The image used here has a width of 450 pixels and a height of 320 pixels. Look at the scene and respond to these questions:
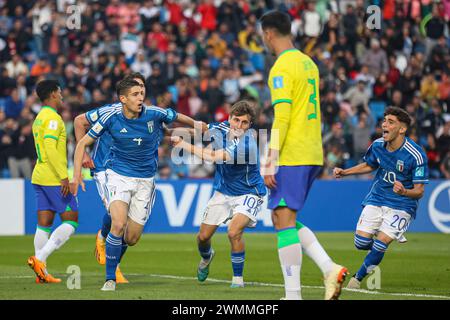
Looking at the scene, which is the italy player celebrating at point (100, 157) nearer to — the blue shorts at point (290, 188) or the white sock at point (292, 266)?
the blue shorts at point (290, 188)

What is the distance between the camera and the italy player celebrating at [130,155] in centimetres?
1114

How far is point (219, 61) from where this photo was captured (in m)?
26.0

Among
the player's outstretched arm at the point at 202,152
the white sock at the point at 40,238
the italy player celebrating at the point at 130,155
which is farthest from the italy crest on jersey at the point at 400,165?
the white sock at the point at 40,238

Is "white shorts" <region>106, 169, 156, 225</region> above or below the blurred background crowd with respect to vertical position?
below

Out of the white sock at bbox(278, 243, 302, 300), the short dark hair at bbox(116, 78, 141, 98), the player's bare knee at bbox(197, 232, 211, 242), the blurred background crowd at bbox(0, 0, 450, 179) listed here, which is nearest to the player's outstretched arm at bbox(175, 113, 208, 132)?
the short dark hair at bbox(116, 78, 141, 98)

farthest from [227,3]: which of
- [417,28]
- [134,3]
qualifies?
[417,28]

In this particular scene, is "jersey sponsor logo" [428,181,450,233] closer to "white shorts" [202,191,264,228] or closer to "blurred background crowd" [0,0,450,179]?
"blurred background crowd" [0,0,450,179]

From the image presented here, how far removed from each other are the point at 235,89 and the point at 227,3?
3.54 meters

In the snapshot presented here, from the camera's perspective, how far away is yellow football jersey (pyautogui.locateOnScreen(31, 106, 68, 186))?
1237 centimetres

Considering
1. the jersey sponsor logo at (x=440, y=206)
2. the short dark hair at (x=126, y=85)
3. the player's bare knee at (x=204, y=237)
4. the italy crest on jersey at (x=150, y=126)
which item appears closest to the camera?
the short dark hair at (x=126, y=85)

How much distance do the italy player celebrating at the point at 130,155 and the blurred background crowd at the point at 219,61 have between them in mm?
11036

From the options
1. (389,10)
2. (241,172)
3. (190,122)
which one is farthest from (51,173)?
(389,10)

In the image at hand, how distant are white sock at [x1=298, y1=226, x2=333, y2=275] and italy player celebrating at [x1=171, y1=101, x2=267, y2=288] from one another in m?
2.41

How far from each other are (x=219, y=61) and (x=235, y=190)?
14273 mm
